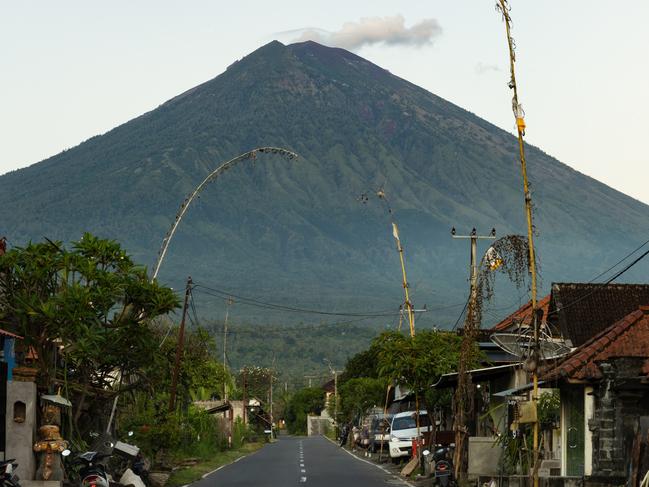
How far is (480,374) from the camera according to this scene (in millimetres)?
43219

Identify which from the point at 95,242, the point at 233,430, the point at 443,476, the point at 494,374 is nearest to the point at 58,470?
the point at 95,242

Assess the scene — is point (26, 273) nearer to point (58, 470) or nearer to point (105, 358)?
point (105, 358)

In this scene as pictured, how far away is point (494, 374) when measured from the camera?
147ft

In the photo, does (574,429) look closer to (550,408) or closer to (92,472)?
(550,408)

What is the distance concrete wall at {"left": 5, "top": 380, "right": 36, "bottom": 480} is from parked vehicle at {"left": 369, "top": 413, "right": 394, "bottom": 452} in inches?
1306

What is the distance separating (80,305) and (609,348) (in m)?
12.3

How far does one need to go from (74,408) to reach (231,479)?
255 inches

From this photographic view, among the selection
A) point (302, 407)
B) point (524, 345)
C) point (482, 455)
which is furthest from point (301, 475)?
point (302, 407)

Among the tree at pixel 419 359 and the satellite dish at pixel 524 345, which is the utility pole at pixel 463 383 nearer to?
the satellite dish at pixel 524 345

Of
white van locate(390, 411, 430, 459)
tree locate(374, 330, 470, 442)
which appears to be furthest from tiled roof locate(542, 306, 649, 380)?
white van locate(390, 411, 430, 459)

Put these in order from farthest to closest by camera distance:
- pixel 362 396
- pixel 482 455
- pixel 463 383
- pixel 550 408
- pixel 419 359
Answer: pixel 362 396
pixel 419 359
pixel 463 383
pixel 482 455
pixel 550 408

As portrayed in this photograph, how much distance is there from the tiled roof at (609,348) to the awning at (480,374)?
1007 cm

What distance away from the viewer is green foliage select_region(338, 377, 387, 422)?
308 feet

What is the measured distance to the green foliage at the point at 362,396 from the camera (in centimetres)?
9375
